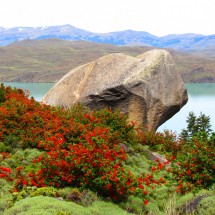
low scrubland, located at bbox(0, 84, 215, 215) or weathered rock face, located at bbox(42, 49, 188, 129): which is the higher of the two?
weathered rock face, located at bbox(42, 49, 188, 129)

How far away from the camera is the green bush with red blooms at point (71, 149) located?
11078mm

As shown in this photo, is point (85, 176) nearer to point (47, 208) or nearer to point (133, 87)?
point (47, 208)

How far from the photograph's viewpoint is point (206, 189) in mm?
11469

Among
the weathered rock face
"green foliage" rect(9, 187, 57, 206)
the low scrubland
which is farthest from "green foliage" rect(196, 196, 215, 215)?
the weathered rock face

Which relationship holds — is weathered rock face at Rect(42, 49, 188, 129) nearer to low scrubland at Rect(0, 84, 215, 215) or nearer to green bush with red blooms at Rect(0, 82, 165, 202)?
green bush with red blooms at Rect(0, 82, 165, 202)

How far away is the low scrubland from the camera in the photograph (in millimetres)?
9883

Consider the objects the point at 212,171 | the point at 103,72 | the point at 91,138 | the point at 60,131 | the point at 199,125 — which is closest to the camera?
the point at 212,171

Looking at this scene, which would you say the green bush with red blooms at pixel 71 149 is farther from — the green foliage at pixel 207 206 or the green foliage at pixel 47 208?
the green foliage at pixel 207 206

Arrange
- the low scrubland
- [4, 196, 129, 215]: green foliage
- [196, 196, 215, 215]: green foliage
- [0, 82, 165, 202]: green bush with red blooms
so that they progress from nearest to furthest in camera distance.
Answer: [4, 196, 129, 215]: green foliage < [196, 196, 215, 215]: green foliage < the low scrubland < [0, 82, 165, 202]: green bush with red blooms

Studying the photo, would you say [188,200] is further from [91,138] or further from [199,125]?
[199,125]

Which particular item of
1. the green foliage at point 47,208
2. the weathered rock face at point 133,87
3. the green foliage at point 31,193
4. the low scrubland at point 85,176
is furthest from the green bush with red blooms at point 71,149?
the weathered rock face at point 133,87

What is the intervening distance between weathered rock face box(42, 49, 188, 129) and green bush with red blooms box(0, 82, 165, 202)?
419cm

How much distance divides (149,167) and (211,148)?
13.1 ft

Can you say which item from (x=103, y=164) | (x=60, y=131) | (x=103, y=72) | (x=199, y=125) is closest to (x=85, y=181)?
(x=103, y=164)
